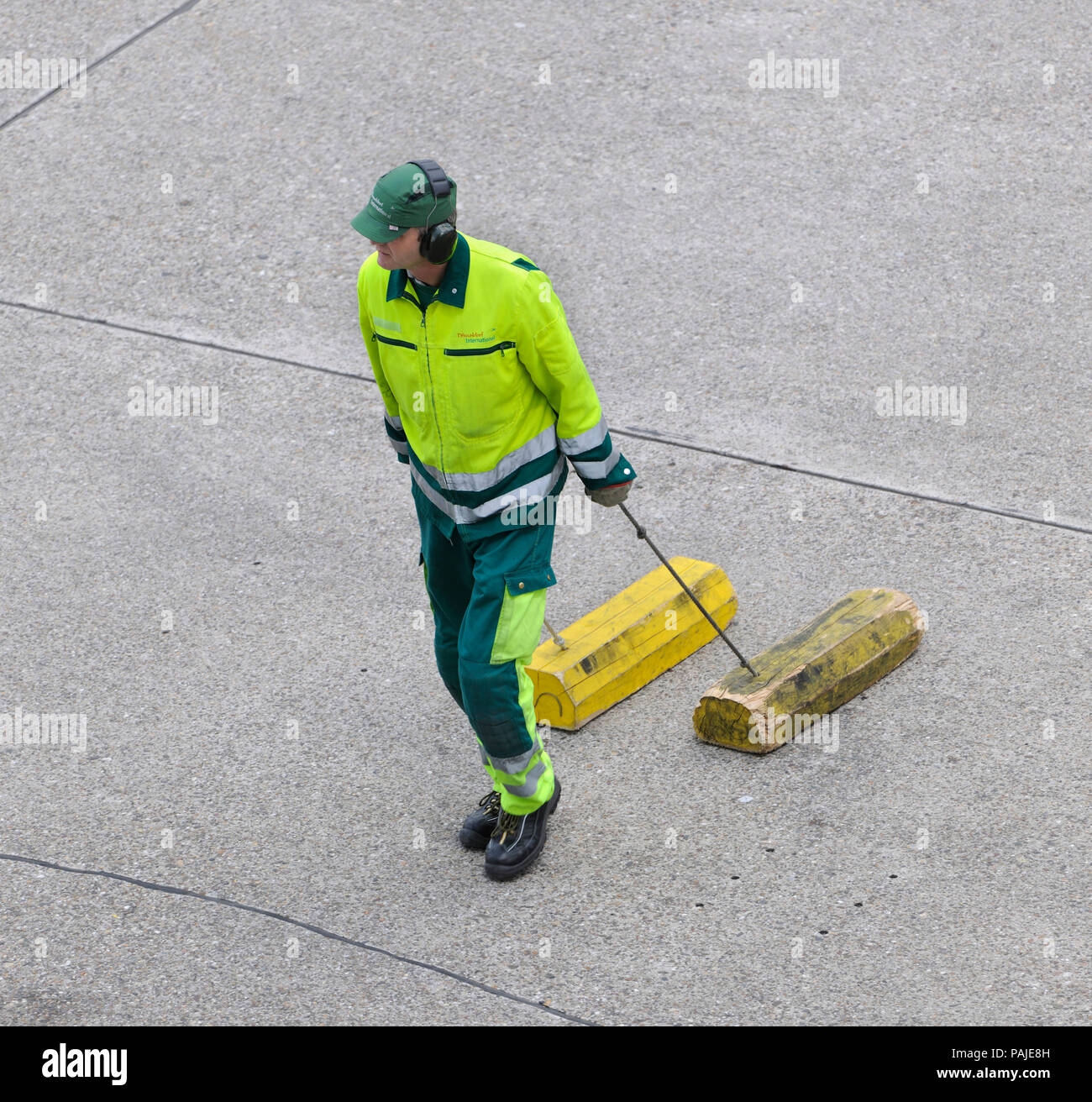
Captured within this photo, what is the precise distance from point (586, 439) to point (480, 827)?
1279mm

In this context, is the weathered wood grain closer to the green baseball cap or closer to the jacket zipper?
the jacket zipper

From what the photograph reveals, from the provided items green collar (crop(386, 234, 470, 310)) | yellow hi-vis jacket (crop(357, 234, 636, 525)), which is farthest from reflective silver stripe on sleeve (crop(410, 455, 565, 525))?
green collar (crop(386, 234, 470, 310))

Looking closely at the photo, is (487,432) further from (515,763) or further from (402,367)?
(515,763)

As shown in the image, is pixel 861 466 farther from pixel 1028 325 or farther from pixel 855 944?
pixel 855 944

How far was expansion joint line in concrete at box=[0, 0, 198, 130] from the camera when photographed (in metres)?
9.77

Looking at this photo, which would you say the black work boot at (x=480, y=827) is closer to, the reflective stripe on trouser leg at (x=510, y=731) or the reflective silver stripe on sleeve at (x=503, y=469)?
the reflective stripe on trouser leg at (x=510, y=731)

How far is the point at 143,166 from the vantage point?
9.27 metres

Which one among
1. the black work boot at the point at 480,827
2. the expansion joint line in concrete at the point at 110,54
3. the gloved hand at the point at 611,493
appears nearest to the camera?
the gloved hand at the point at 611,493

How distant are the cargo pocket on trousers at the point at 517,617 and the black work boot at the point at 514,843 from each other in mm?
573

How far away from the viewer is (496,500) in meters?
4.63

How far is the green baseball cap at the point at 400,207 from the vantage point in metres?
4.30

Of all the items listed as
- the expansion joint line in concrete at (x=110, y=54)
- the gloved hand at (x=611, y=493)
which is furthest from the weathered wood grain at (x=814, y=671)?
the expansion joint line in concrete at (x=110, y=54)

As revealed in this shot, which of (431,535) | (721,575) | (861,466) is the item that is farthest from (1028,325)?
(431,535)

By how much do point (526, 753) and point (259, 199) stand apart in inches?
203
